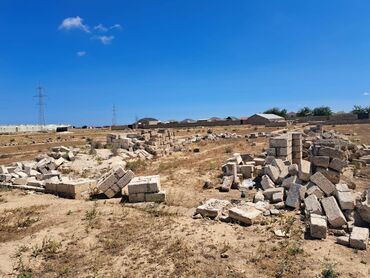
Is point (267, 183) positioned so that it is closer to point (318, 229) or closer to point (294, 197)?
point (294, 197)

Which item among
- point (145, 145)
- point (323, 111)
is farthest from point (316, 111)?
point (145, 145)

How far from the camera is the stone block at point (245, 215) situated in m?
8.95

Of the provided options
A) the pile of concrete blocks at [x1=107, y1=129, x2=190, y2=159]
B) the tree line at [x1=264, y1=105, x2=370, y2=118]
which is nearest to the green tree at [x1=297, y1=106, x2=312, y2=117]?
the tree line at [x1=264, y1=105, x2=370, y2=118]

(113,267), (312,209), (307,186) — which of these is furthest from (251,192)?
(113,267)

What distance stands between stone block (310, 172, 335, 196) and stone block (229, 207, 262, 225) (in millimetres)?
2160

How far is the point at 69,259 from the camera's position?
7.44 m

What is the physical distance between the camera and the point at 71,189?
12641 mm

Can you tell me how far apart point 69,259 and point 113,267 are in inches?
44.4

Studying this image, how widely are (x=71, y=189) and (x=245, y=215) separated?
6.75 metres

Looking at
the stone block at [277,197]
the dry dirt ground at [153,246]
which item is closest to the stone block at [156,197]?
the dry dirt ground at [153,246]

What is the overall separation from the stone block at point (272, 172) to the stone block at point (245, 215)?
3.80 m

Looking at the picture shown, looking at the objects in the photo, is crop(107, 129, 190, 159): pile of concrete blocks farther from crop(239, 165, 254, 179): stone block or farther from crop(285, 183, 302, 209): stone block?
crop(285, 183, 302, 209): stone block

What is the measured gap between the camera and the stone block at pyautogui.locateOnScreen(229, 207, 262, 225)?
352 inches

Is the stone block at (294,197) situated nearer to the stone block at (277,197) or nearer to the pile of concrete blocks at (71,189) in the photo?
the stone block at (277,197)
